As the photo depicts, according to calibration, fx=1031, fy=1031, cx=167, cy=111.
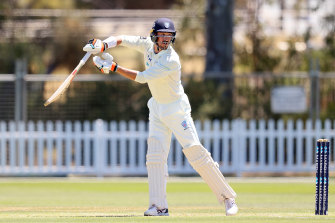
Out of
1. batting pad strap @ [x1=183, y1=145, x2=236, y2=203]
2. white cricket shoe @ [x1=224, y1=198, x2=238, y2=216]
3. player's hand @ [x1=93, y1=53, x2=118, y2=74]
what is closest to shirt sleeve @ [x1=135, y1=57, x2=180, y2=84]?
player's hand @ [x1=93, y1=53, x2=118, y2=74]

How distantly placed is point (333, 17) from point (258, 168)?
211 inches

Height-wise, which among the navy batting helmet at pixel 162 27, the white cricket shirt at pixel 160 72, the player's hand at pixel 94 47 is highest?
the navy batting helmet at pixel 162 27

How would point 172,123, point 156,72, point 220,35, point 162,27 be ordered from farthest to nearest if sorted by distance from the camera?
point 220,35 → point 172,123 → point 162,27 → point 156,72

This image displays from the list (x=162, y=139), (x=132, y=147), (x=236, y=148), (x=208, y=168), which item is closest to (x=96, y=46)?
(x=162, y=139)

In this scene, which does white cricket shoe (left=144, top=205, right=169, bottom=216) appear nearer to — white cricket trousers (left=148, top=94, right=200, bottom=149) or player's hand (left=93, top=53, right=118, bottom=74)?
white cricket trousers (left=148, top=94, right=200, bottom=149)

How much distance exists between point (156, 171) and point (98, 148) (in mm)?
8594

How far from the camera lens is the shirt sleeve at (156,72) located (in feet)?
33.1

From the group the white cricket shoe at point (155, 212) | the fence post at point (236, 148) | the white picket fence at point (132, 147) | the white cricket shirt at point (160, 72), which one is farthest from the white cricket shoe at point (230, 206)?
the fence post at point (236, 148)

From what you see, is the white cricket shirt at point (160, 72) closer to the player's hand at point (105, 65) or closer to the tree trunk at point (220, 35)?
the player's hand at point (105, 65)

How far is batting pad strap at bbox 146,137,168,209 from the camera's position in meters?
10.4

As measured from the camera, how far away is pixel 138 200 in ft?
44.6

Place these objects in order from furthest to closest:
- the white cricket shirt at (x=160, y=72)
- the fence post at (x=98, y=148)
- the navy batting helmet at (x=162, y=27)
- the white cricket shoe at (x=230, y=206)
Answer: the fence post at (x=98, y=148) → the white cricket shoe at (x=230, y=206) → the navy batting helmet at (x=162, y=27) → the white cricket shirt at (x=160, y=72)

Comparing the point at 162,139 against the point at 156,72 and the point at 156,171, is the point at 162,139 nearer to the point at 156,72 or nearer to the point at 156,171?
the point at 156,171

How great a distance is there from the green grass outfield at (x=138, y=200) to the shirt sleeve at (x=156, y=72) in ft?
4.47
